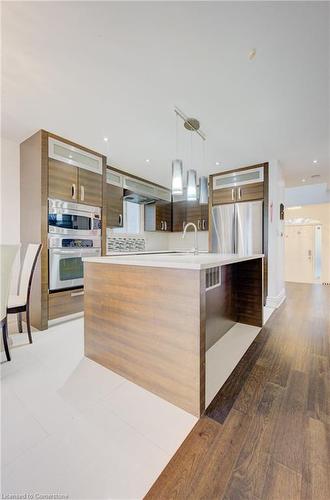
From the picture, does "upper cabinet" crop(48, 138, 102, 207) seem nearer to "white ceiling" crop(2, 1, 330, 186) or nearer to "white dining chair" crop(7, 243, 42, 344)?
"white ceiling" crop(2, 1, 330, 186)

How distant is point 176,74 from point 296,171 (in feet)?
11.8

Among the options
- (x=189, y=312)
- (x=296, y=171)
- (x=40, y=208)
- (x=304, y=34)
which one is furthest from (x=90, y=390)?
(x=296, y=171)

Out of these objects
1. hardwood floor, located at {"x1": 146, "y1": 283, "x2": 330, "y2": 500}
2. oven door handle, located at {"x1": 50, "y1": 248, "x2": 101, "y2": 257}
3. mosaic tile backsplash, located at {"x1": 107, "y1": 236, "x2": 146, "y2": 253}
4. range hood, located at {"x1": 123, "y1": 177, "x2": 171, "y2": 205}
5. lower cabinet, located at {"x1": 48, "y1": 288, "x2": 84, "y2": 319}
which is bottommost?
hardwood floor, located at {"x1": 146, "y1": 283, "x2": 330, "y2": 500}

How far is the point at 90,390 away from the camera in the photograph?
161cm

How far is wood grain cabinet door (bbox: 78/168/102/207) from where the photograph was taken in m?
3.22

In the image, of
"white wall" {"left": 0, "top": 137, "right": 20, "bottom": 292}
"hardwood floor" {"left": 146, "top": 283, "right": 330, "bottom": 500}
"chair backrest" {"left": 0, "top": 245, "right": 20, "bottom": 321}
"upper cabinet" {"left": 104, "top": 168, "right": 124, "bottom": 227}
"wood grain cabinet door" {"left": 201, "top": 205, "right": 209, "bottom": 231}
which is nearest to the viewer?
"hardwood floor" {"left": 146, "top": 283, "right": 330, "bottom": 500}

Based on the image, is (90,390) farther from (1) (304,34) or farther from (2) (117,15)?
(1) (304,34)

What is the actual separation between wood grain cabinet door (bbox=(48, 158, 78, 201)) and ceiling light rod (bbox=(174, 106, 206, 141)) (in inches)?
65.0

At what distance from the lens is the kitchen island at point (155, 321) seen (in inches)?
53.9

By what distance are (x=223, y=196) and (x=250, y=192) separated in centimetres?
52

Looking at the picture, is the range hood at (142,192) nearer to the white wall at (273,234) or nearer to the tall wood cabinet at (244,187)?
the tall wood cabinet at (244,187)

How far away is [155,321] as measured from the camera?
155cm

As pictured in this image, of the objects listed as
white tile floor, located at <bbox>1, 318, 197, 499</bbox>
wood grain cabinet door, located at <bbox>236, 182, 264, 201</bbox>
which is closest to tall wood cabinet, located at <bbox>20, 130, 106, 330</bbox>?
white tile floor, located at <bbox>1, 318, 197, 499</bbox>

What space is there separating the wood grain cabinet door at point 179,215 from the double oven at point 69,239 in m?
2.71
